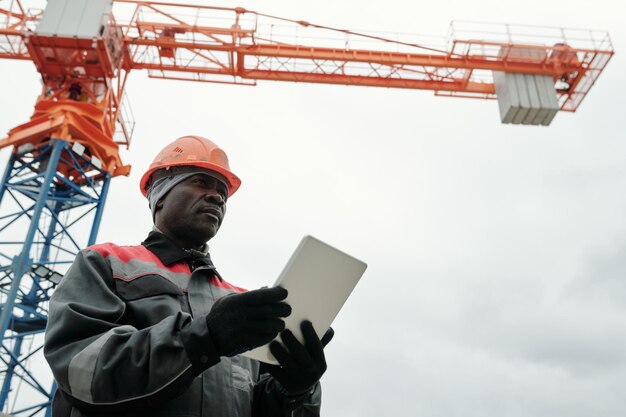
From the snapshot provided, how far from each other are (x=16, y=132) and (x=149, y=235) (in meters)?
18.7

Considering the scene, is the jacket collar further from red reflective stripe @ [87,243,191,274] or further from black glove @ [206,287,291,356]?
black glove @ [206,287,291,356]

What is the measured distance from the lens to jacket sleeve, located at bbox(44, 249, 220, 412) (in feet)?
6.49

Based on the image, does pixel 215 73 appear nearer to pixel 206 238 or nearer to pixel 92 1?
pixel 92 1

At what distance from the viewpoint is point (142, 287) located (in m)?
2.44

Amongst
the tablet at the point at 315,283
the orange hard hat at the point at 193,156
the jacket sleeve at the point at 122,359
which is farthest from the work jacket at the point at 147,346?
the orange hard hat at the point at 193,156

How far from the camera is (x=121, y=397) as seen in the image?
1.98 metres

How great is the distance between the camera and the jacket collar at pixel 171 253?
2.72 m

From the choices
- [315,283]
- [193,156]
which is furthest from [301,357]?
[193,156]

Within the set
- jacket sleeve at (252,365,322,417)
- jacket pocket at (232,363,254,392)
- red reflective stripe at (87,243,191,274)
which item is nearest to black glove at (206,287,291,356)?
jacket pocket at (232,363,254,392)

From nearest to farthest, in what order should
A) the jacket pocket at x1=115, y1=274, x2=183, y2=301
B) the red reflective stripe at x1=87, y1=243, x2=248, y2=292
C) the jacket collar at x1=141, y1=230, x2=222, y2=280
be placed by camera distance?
the jacket pocket at x1=115, y1=274, x2=183, y2=301
the red reflective stripe at x1=87, y1=243, x2=248, y2=292
the jacket collar at x1=141, y1=230, x2=222, y2=280

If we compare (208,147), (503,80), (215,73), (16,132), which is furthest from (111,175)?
(208,147)

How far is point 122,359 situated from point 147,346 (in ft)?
0.30

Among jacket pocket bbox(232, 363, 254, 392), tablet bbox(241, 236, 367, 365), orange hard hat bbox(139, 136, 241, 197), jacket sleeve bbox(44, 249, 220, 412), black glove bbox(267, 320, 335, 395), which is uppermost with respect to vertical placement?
orange hard hat bbox(139, 136, 241, 197)

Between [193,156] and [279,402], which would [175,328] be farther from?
[193,156]
